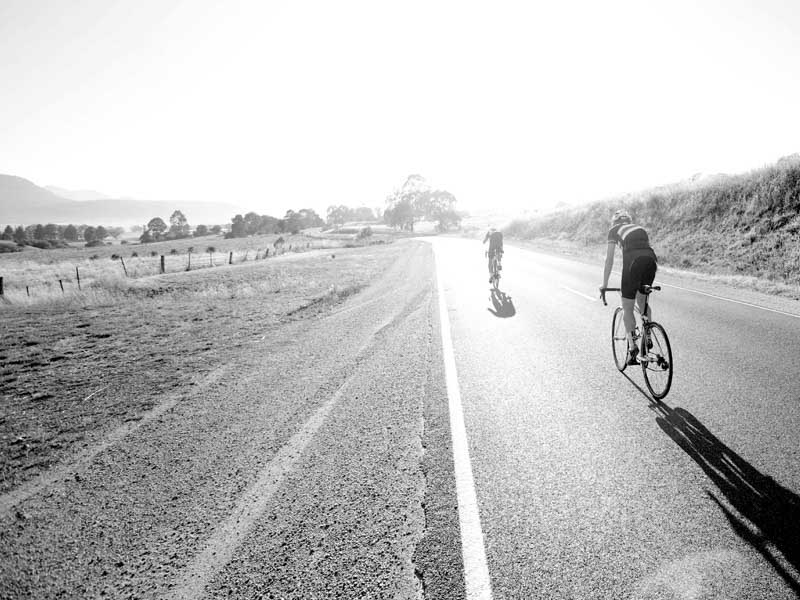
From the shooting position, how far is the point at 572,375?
518 cm

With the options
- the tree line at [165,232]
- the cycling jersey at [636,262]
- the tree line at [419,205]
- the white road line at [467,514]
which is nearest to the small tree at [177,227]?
the tree line at [165,232]

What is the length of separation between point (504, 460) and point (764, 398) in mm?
3290

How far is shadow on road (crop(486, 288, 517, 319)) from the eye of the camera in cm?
860

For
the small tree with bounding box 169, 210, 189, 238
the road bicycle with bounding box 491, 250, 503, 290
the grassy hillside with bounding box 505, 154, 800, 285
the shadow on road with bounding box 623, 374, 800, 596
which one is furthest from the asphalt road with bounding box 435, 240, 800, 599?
the small tree with bounding box 169, 210, 189, 238

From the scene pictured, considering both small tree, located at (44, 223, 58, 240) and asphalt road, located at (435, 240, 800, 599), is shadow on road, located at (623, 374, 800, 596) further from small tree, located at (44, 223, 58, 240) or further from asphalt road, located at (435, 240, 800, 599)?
small tree, located at (44, 223, 58, 240)

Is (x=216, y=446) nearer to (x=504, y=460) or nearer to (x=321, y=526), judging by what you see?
(x=321, y=526)

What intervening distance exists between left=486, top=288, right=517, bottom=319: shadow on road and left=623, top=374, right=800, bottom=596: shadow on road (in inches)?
192

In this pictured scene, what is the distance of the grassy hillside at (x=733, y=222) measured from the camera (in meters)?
14.2

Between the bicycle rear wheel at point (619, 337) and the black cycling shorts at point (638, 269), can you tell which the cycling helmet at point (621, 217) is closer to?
the black cycling shorts at point (638, 269)

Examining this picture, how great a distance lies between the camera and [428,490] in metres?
2.96

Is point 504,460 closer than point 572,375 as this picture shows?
Yes

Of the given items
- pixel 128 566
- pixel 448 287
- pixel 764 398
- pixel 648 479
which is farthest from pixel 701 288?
pixel 128 566

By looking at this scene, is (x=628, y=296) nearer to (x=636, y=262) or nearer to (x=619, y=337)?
(x=636, y=262)

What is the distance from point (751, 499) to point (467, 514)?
204 cm
